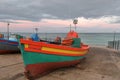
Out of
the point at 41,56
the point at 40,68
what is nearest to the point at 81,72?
the point at 40,68

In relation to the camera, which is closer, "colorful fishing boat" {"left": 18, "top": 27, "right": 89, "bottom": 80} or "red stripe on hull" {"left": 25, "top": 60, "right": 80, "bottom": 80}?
"colorful fishing boat" {"left": 18, "top": 27, "right": 89, "bottom": 80}

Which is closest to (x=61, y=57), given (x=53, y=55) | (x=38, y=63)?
(x=53, y=55)

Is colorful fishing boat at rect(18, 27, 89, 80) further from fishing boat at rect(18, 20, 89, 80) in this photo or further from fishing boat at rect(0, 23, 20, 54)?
fishing boat at rect(0, 23, 20, 54)

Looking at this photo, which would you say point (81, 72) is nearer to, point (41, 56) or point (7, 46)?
point (41, 56)

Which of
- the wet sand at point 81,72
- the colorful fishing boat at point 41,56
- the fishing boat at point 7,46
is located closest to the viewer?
the colorful fishing boat at point 41,56

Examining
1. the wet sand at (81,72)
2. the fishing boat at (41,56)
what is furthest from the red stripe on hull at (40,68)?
the wet sand at (81,72)

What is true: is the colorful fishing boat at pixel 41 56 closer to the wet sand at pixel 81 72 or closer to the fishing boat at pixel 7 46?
the wet sand at pixel 81 72

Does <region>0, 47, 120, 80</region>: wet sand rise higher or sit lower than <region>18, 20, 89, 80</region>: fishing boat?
lower

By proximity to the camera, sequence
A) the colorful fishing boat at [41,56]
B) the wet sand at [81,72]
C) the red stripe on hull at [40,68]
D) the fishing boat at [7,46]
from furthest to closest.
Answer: the fishing boat at [7,46], the wet sand at [81,72], the red stripe on hull at [40,68], the colorful fishing boat at [41,56]

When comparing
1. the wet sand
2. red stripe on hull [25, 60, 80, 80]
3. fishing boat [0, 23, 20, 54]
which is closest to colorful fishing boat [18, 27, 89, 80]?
red stripe on hull [25, 60, 80, 80]

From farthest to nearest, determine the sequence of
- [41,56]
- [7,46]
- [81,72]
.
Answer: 1. [7,46]
2. [81,72]
3. [41,56]

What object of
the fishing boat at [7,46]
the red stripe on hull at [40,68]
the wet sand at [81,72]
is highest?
the fishing boat at [7,46]

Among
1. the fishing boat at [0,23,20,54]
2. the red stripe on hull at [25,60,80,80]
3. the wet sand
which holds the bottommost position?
the wet sand

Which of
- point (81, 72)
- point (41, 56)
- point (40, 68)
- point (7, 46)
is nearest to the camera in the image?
point (41, 56)
